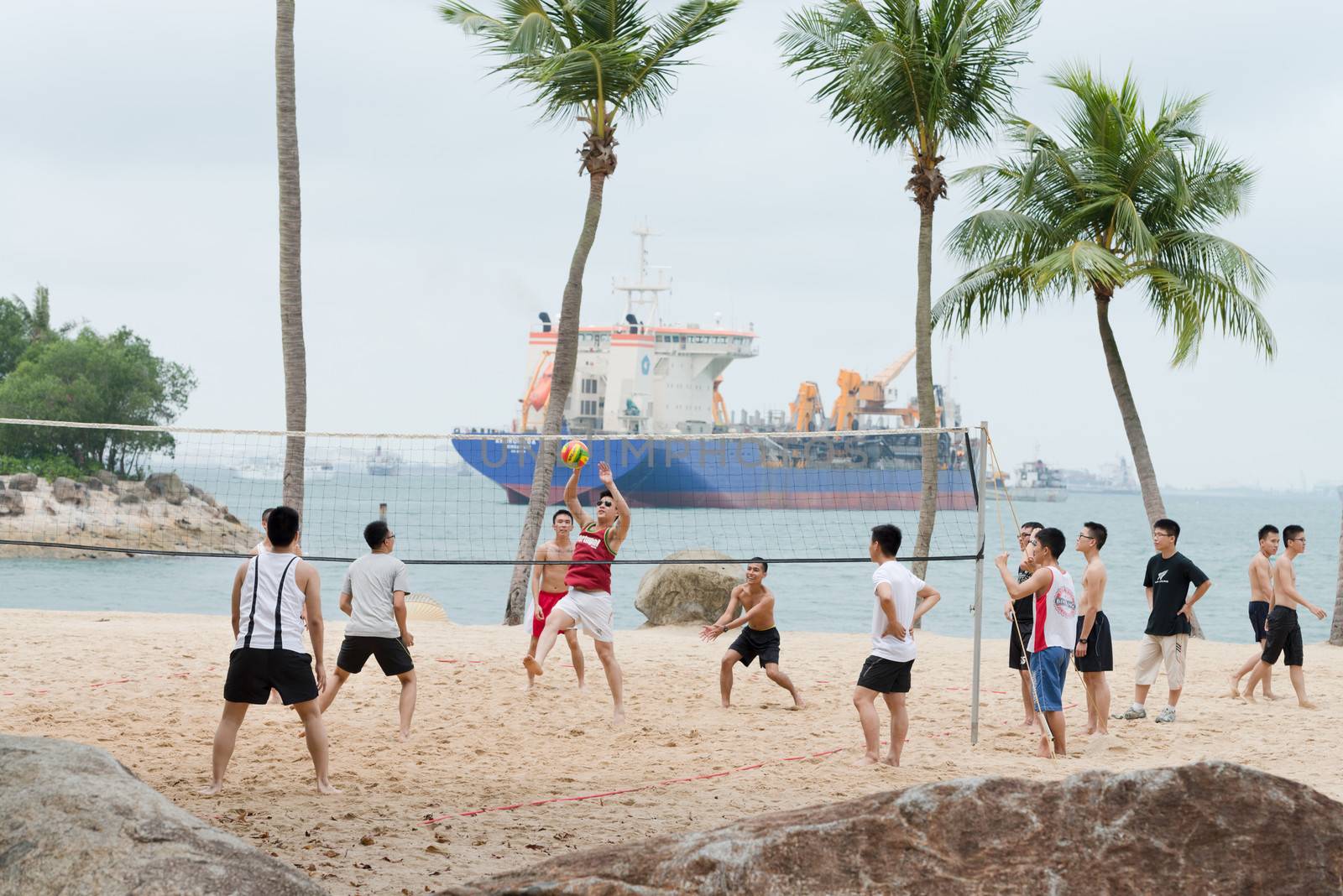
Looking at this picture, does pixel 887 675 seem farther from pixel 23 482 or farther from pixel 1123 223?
pixel 23 482

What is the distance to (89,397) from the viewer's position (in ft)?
119

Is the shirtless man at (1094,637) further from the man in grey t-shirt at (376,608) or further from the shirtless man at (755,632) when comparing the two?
the man in grey t-shirt at (376,608)

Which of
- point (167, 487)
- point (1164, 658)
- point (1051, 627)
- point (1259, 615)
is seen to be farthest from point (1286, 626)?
point (167, 487)

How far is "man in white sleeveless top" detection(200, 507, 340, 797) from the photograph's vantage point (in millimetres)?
4848

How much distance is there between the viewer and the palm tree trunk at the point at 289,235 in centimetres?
1083

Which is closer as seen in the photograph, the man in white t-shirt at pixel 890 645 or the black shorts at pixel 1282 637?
the man in white t-shirt at pixel 890 645

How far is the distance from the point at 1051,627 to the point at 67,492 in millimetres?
31100

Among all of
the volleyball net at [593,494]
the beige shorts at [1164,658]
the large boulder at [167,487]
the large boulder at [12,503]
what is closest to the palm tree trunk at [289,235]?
the beige shorts at [1164,658]

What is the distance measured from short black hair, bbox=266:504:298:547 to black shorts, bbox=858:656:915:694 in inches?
108

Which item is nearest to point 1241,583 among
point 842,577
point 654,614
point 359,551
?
point 842,577

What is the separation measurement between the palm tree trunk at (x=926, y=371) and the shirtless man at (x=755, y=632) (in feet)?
19.4

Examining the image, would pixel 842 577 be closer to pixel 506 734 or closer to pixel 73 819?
pixel 506 734

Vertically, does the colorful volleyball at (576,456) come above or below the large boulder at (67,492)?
above

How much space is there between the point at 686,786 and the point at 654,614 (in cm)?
727
